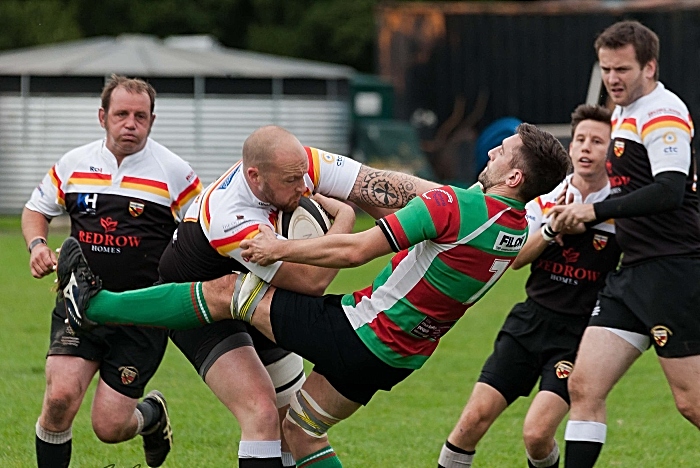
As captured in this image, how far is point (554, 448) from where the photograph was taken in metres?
6.44

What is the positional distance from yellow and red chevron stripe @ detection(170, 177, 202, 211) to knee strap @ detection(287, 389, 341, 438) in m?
1.45

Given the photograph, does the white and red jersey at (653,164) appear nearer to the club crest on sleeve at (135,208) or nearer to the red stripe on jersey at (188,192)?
the red stripe on jersey at (188,192)

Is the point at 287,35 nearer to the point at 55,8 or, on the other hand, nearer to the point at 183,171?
the point at 55,8

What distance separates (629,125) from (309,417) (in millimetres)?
2258

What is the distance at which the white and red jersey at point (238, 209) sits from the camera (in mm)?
5312

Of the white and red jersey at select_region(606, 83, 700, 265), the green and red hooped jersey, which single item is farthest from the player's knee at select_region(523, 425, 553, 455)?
the green and red hooped jersey

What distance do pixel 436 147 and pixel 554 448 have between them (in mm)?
22241

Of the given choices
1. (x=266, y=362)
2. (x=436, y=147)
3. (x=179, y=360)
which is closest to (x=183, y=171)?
(x=266, y=362)

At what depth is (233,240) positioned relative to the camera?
209 inches

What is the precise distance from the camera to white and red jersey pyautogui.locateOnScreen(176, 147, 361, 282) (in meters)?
5.31

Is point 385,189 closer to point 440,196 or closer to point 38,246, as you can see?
point 440,196

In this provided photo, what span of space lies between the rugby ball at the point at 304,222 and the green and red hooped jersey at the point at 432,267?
1.20ft

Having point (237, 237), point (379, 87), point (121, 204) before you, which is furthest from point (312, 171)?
point (379, 87)

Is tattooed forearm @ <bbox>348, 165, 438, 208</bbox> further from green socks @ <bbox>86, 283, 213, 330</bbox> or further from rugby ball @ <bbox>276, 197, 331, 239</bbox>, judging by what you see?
green socks @ <bbox>86, 283, 213, 330</bbox>
